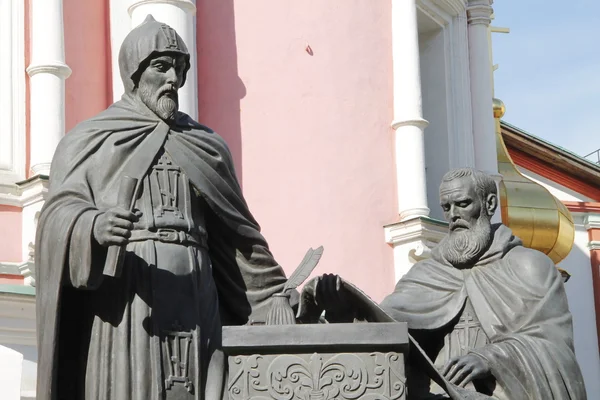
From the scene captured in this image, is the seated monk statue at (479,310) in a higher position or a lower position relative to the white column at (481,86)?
lower

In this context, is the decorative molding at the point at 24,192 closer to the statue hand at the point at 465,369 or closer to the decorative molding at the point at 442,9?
the decorative molding at the point at 442,9

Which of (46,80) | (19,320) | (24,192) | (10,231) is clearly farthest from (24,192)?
(19,320)

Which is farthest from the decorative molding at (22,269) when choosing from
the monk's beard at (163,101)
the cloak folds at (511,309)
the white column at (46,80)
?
the monk's beard at (163,101)

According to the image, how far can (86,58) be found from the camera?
19031mm

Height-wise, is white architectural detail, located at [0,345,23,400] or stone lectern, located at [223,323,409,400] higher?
white architectural detail, located at [0,345,23,400]

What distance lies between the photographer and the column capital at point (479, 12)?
24531 millimetres

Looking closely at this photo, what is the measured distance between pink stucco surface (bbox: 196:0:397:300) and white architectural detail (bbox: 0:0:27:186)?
87.3 inches

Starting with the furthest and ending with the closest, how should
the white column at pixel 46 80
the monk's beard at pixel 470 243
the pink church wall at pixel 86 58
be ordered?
the pink church wall at pixel 86 58 → the white column at pixel 46 80 → the monk's beard at pixel 470 243

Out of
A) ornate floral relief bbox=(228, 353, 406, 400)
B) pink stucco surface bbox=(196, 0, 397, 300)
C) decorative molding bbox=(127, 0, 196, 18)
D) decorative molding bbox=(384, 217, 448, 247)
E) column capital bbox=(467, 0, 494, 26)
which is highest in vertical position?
column capital bbox=(467, 0, 494, 26)

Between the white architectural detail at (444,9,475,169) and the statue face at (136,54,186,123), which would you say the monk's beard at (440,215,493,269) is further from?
the white architectural detail at (444,9,475,169)

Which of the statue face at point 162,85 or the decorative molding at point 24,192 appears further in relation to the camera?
the decorative molding at point 24,192

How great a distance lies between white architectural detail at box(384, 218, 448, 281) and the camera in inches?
803

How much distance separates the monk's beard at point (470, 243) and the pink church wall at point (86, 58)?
1008 cm

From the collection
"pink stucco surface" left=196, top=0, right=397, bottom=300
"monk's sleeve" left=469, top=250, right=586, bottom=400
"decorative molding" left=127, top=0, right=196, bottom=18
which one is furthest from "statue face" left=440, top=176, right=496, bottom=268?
"pink stucco surface" left=196, top=0, right=397, bottom=300
